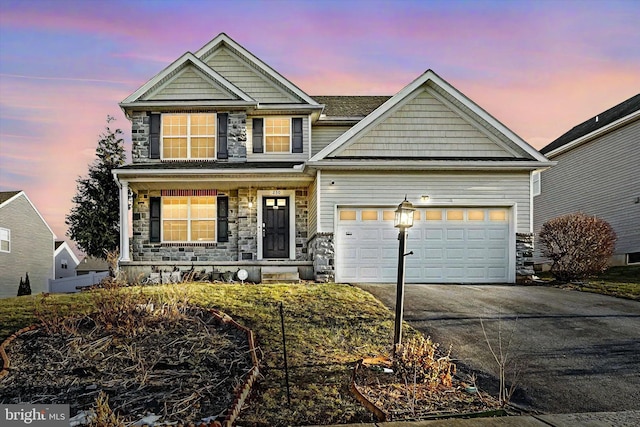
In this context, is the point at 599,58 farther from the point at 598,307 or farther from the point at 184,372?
the point at 184,372

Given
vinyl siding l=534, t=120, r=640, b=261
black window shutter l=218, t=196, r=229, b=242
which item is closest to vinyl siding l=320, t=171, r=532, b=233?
black window shutter l=218, t=196, r=229, b=242

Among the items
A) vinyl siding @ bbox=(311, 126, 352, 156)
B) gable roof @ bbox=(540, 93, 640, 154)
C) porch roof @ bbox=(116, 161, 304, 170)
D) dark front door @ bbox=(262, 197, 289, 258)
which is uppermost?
gable roof @ bbox=(540, 93, 640, 154)

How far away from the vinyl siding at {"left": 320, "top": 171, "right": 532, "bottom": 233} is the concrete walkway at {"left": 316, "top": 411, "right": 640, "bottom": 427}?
1050cm

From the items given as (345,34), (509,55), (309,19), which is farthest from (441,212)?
(309,19)

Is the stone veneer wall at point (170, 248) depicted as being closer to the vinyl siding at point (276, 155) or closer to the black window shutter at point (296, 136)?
the vinyl siding at point (276, 155)

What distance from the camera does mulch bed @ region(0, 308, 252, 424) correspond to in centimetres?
659

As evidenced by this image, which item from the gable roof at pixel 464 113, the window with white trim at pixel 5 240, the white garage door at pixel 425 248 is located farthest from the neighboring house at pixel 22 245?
the gable roof at pixel 464 113

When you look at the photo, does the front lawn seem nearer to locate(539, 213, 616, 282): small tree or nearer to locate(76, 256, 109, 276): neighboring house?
locate(539, 213, 616, 282): small tree

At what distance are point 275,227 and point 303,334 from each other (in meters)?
9.57

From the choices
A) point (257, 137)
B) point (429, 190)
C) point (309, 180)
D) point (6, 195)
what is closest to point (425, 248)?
point (429, 190)

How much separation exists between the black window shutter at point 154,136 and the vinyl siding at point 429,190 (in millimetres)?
5921

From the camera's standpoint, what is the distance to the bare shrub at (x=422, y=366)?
7.29 m

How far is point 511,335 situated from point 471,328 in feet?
2.39

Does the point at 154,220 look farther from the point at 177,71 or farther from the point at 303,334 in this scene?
the point at 303,334
